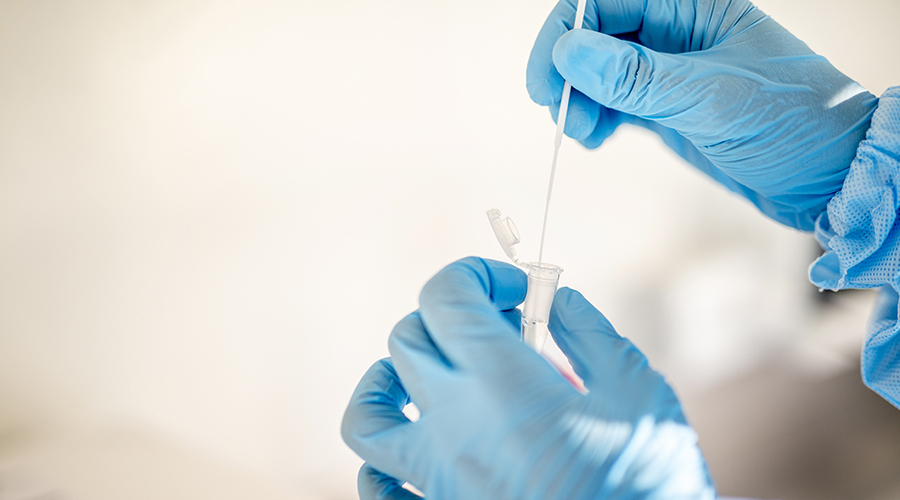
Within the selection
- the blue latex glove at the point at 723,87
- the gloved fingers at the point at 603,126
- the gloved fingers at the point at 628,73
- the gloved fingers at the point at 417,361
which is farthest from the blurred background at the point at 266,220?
the gloved fingers at the point at 417,361

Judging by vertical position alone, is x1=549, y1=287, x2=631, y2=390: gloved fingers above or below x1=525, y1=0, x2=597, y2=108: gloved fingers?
below

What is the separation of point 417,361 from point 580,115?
605 millimetres

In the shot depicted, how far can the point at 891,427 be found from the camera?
1.27 m

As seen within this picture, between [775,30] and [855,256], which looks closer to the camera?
[855,256]

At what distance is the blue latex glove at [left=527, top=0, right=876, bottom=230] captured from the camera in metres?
0.78

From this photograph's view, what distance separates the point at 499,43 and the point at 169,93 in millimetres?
680

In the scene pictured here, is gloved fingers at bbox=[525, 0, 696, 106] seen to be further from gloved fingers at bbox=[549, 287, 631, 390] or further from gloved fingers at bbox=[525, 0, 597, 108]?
gloved fingers at bbox=[549, 287, 631, 390]

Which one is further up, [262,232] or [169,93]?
[169,93]

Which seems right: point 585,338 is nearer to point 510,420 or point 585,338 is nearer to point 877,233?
point 510,420

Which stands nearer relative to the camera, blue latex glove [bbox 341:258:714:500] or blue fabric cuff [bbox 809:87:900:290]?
blue latex glove [bbox 341:258:714:500]

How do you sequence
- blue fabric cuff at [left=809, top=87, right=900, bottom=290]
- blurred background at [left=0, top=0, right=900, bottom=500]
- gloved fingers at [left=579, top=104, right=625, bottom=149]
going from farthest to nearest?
gloved fingers at [left=579, top=104, right=625, bottom=149]
blurred background at [left=0, top=0, right=900, bottom=500]
blue fabric cuff at [left=809, top=87, right=900, bottom=290]

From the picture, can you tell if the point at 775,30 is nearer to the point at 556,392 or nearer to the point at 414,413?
the point at 556,392

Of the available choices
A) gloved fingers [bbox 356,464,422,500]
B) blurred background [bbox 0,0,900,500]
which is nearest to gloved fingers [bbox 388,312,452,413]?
gloved fingers [bbox 356,464,422,500]

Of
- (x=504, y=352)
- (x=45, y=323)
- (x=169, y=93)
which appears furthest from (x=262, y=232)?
(x=504, y=352)
